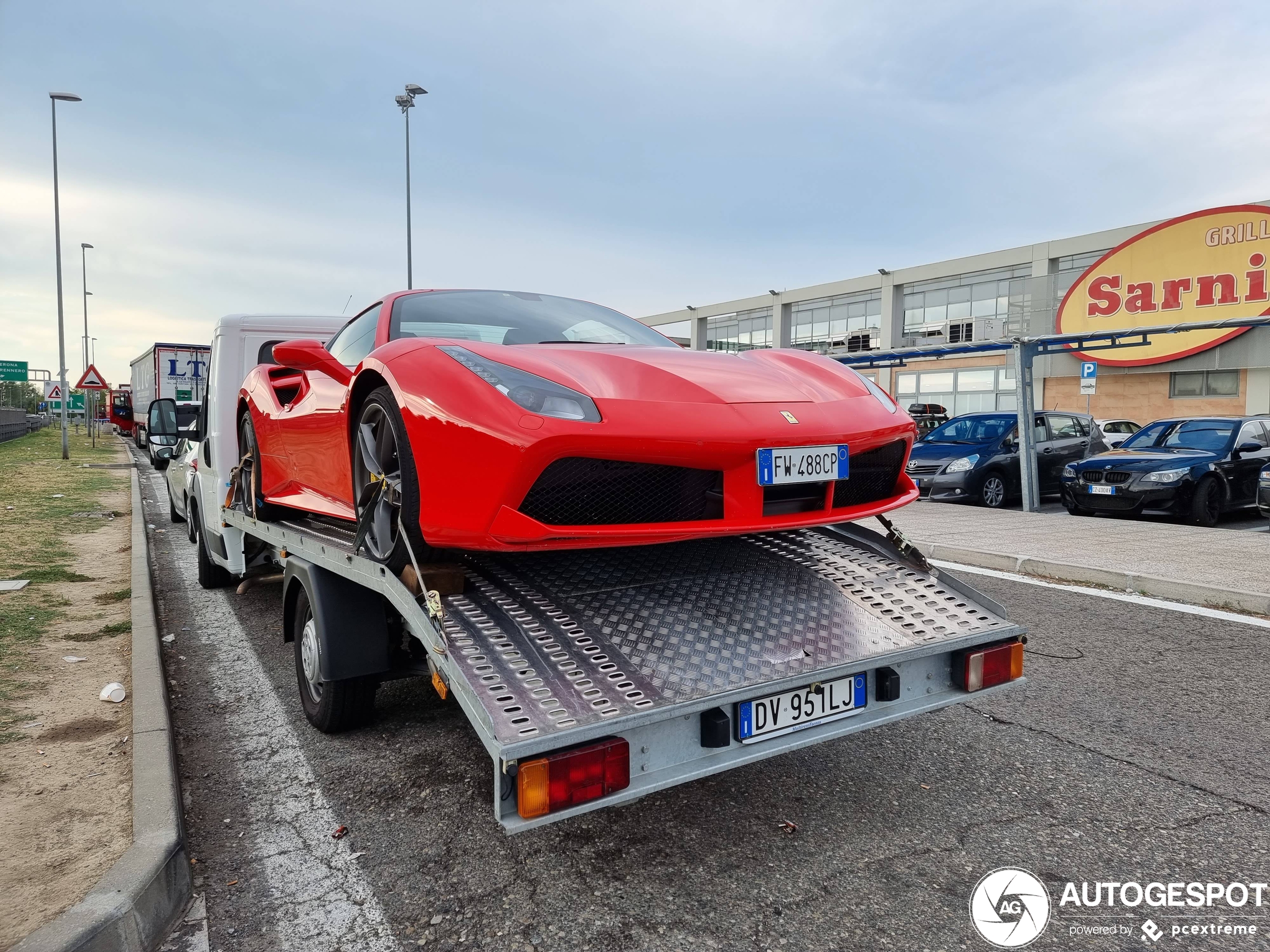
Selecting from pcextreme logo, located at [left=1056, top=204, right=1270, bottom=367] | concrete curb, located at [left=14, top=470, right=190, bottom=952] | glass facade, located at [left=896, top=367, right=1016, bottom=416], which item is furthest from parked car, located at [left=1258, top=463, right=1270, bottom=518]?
glass facade, located at [left=896, top=367, right=1016, bottom=416]

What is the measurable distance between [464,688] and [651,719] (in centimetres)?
50

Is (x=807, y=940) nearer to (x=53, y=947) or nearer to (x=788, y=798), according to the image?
(x=788, y=798)

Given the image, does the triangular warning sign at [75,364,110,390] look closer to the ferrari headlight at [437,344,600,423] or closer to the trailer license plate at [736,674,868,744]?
the ferrari headlight at [437,344,600,423]

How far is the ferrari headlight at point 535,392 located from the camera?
95.6 inches

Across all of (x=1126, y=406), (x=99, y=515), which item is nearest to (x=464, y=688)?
(x=99, y=515)

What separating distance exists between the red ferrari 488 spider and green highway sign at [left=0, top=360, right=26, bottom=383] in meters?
43.8

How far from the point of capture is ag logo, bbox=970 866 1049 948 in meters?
2.19

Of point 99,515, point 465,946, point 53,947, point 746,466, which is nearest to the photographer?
point 53,947

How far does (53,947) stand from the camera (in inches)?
78.2

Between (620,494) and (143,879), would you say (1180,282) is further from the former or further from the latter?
(143,879)

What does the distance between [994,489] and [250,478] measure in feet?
34.6

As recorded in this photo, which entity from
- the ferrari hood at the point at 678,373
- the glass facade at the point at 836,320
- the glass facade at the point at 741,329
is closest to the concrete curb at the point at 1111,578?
the ferrari hood at the point at 678,373

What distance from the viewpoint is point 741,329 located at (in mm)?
50469

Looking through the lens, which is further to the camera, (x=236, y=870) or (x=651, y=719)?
(x=236, y=870)
